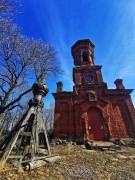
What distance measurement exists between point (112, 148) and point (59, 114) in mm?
8174

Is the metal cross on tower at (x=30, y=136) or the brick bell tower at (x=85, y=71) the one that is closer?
the metal cross on tower at (x=30, y=136)

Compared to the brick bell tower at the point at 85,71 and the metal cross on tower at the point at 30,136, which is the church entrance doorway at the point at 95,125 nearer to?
the brick bell tower at the point at 85,71

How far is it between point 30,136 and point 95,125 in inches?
452

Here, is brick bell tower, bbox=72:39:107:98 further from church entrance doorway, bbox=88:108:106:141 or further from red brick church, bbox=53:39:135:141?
church entrance doorway, bbox=88:108:106:141

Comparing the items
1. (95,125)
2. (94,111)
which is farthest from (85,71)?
(95,125)

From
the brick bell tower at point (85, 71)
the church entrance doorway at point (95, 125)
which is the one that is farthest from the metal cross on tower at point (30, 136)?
the brick bell tower at point (85, 71)

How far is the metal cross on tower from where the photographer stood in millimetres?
4212

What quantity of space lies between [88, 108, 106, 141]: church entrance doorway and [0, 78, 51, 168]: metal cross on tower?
1034 cm

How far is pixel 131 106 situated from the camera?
1559 centimetres

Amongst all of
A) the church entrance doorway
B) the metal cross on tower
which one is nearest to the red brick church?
the church entrance doorway

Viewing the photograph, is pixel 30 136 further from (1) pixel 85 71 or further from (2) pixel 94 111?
(1) pixel 85 71

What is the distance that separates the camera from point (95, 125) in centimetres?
1498

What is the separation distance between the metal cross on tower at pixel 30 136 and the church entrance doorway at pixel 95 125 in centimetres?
1034

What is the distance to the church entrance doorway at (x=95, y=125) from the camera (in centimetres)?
1431
